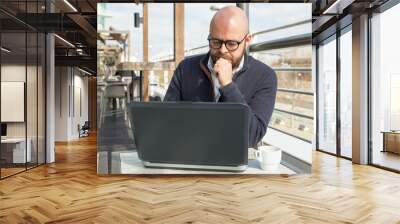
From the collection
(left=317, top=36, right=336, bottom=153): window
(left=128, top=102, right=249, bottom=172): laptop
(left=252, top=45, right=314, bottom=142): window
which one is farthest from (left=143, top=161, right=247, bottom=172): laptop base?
(left=317, top=36, right=336, bottom=153): window

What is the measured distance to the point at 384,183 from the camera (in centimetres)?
502

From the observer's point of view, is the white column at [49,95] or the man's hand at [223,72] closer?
the man's hand at [223,72]

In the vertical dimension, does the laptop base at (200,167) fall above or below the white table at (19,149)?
above

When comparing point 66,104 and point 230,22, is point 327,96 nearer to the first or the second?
point 66,104

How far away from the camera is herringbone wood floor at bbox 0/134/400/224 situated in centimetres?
336

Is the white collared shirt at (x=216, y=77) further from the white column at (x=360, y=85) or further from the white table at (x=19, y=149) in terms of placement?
the white column at (x=360, y=85)

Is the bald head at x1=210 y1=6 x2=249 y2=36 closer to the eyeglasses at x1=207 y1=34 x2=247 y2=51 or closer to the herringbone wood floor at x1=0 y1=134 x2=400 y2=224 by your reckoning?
the eyeglasses at x1=207 y1=34 x2=247 y2=51

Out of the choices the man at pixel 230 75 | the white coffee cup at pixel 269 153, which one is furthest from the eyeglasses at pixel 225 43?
the white coffee cup at pixel 269 153

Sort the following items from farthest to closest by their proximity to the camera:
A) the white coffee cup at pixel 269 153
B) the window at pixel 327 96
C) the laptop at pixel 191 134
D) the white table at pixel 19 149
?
the window at pixel 327 96 < the white table at pixel 19 149 < the white coffee cup at pixel 269 153 < the laptop at pixel 191 134

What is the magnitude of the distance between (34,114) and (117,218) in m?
3.91

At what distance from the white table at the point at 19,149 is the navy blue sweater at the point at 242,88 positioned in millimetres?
5350

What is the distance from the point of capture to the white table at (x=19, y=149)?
5.77 meters

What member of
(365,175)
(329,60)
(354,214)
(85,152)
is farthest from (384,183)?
(85,152)

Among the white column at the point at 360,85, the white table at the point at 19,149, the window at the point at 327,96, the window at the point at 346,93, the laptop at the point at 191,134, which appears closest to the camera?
the laptop at the point at 191,134
